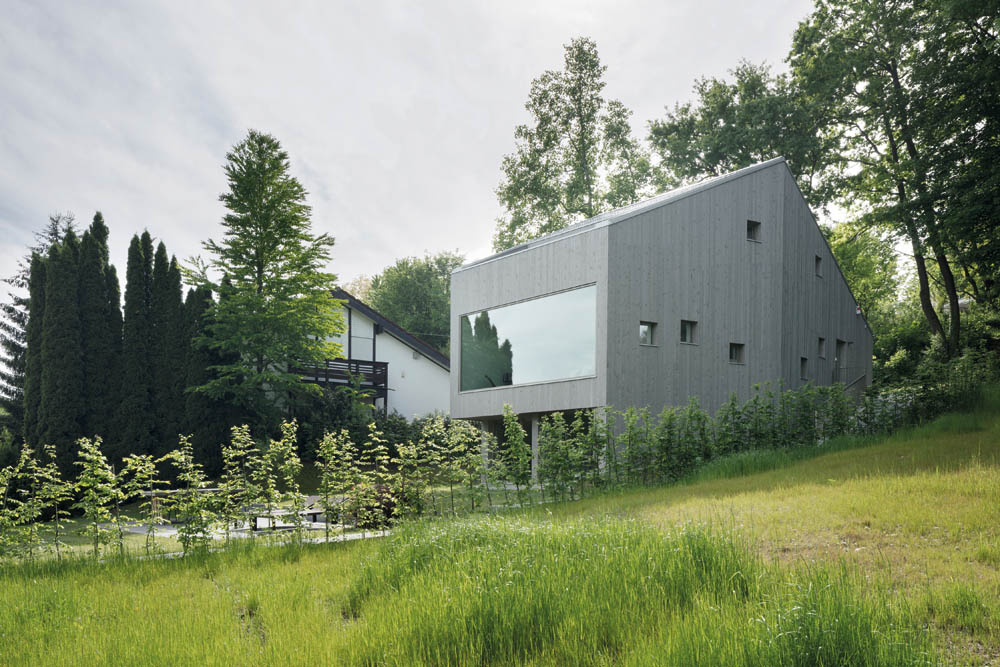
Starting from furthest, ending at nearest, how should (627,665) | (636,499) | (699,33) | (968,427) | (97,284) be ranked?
1. (97,284)
2. (699,33)
3. (968,427)
4. (636,499)
5. (627,665)

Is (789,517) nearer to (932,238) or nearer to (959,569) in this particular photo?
(959,569)

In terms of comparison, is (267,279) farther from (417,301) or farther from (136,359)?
(417,301)

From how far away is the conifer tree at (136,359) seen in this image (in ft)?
59.5

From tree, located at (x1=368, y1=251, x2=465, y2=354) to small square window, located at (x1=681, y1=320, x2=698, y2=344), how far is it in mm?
30317

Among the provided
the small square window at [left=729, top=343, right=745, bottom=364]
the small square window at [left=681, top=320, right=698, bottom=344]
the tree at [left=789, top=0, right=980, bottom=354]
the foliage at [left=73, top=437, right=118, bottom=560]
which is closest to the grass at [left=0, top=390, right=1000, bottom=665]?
the foliage at [left=73, top=437, right=118, bottom=560]

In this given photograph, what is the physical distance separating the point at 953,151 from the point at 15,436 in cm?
2429

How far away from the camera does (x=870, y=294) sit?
34.5 m

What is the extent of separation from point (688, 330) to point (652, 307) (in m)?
1.28

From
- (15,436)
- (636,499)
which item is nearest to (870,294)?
(636,499)

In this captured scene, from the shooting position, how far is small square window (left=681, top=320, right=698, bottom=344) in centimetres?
1522

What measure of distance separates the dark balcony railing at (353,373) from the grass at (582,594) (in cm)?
1786

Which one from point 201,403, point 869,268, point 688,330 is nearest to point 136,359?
point 201,403

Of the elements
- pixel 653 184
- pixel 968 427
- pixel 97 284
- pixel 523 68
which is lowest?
pixel 968 427

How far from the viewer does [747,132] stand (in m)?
25.4
